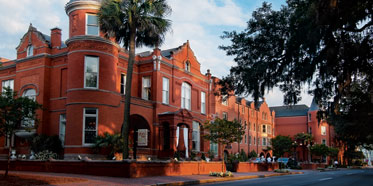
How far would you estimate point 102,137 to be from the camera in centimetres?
2661

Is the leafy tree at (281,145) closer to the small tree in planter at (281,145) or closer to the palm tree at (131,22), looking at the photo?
the small tree in planter at (281,145)

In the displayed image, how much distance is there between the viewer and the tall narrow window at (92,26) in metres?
27.8

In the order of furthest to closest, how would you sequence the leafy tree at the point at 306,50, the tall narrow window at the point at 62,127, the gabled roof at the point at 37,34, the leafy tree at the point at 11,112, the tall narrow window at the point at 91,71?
the gabled roof at the point at 37,34 → the tall narrow window at the point at 62,127 → the tall narrow window at the point at 91,71 → the leafy tree at the point at 11,112 → the leafy tree at the point at 306,50

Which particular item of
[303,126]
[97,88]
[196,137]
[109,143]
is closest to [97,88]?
[97,88]

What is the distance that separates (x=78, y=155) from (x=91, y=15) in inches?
407

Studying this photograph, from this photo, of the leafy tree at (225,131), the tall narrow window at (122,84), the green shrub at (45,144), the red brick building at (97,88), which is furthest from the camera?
the tall narrow window at (122,84)

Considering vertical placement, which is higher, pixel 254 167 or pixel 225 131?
pixel 225 131

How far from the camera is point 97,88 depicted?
90.5 ft

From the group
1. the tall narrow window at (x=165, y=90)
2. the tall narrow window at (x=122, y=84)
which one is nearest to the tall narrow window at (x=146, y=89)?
the tall narrow window at (x=165, y=90)

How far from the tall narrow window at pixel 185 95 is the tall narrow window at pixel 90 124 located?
12305 mm

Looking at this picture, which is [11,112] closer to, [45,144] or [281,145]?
[45,144]

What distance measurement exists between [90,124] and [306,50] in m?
20.3

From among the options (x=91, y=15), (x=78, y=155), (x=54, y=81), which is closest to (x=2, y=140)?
(x=54, y=81)

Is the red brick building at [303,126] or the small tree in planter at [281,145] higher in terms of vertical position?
the red brick building at [303,126]
